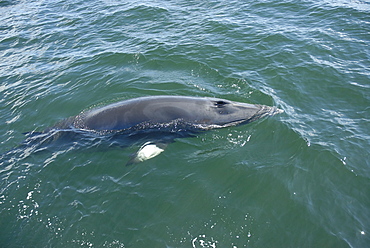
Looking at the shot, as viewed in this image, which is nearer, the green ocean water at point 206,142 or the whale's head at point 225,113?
the green ocean water at point 206,142

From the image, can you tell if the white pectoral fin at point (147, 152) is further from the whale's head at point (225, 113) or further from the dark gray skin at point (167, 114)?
the whale's head at point (225, 113)

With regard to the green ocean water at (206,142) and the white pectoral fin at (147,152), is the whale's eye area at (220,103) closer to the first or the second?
the green ocean water at (206,142)

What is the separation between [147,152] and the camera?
970 centimetres

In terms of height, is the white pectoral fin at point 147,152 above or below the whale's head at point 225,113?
below

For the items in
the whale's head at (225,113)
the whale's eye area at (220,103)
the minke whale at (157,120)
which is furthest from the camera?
the whale's eye area at (220,103)

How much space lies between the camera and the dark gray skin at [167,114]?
10.0 metres

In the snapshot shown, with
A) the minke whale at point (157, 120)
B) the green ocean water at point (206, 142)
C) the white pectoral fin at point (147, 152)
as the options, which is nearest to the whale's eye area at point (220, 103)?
the minke whale at point (157, 120)

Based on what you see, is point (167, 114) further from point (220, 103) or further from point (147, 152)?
point (220, 103)

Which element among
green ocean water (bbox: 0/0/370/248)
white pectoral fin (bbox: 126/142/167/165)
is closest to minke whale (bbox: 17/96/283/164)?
white pectoral fin (bbox: 126/142/167/165)

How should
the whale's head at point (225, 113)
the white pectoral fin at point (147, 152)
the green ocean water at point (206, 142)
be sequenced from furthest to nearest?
the whale's head at point (225, 113)
the white pectoral fin at point (147, 152)
the green ocean water at point (206, 142)

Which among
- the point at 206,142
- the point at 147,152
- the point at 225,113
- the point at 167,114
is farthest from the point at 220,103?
the point at 147,152

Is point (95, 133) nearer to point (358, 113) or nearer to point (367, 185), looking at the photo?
point (367, 185)

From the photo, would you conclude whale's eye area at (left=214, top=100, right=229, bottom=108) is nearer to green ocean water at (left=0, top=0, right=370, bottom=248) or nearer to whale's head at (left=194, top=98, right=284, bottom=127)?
whale's head at (left=194, top=98, right=284, bottom=127)

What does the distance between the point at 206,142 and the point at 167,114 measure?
1.71 meters
